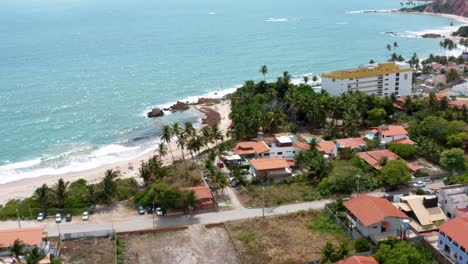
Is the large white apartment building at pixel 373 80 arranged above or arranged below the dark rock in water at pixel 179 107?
above

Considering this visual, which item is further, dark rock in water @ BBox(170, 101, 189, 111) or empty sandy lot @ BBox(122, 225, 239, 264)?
dark rock in water @ BBox(170, 101, 189, 111)

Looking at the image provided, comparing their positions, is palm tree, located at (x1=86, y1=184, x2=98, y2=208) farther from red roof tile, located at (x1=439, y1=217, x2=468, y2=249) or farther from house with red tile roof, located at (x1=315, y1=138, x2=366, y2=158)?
red roof tile, located at (x1=439, y1=217, x2=468, y2=249)

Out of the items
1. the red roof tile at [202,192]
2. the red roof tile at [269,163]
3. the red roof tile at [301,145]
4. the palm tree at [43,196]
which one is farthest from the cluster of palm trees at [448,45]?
the palm tree at [43,196]

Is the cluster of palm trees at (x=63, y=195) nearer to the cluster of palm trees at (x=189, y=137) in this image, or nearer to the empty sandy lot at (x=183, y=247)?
the empty sandy lot at (x=183, y=247)

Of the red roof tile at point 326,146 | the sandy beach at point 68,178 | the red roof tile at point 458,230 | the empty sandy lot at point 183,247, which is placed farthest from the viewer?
the red roof tile at point 326,146

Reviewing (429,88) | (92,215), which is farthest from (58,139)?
(429,88)

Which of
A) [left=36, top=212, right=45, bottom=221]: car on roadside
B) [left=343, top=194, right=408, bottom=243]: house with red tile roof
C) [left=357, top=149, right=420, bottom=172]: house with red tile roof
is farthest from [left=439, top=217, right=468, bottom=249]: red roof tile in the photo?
[left=36, top=212, right=45, bottom=221]: car on roadside

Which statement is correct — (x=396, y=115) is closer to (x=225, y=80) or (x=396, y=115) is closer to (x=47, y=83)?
(x=225, y=80)
